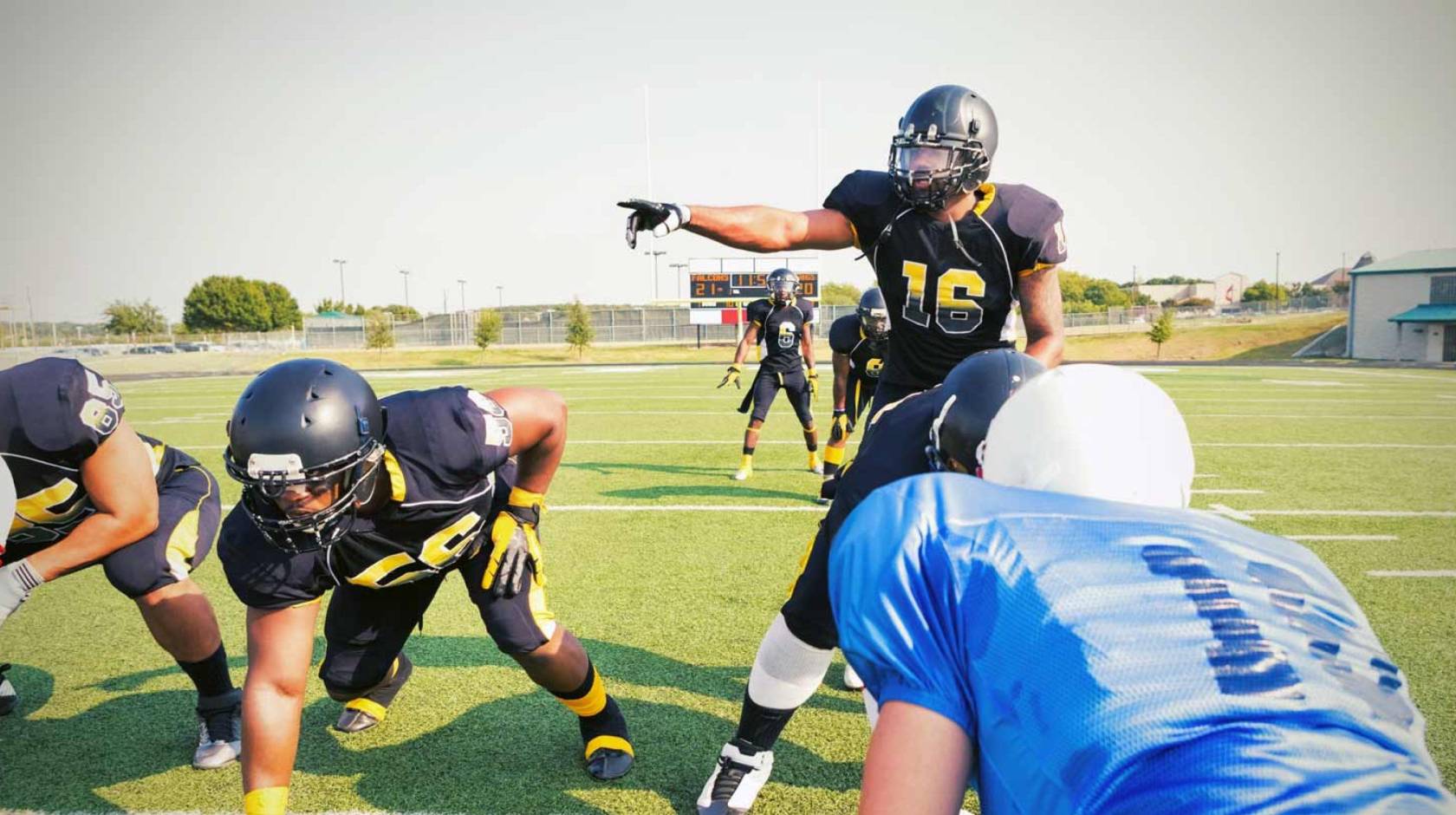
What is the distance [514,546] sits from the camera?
2898 mm

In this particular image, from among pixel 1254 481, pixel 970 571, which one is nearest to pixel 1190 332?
pixel 1254 481

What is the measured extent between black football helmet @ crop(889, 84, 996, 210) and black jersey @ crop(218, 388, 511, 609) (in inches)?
69.4

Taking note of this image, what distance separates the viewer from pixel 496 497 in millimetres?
3188

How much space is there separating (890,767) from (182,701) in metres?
3.92

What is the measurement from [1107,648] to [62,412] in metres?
3.56

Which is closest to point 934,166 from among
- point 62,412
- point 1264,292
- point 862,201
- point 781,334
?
point 862,201

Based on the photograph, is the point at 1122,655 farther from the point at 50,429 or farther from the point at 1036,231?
the point at 50,429

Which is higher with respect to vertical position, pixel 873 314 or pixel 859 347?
pixel 873 314

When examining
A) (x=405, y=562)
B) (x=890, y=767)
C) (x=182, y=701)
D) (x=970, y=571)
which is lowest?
(x=182, y=701)

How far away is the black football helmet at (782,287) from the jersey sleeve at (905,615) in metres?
8.41

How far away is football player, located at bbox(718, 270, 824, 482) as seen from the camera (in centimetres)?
918

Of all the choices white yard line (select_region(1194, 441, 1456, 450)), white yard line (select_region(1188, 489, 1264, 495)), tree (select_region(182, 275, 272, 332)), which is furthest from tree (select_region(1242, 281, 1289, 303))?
tree (select_region(182, 275, 272, 332))

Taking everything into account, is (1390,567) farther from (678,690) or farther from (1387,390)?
(1387,390)

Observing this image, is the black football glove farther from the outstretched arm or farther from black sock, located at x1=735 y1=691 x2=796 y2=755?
the outstretched arm
